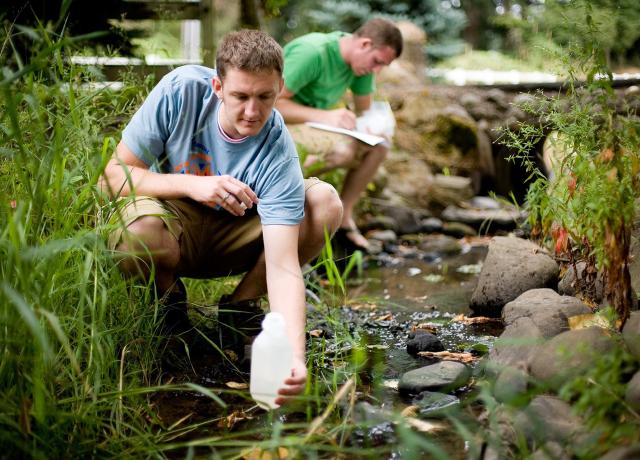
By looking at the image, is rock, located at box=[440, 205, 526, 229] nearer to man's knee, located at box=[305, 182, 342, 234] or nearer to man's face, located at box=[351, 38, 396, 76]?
man's face, located at box=[351, 38, 396, 76]

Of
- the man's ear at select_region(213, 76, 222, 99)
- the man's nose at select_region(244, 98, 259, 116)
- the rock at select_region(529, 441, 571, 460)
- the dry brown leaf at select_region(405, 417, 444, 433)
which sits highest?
the man's ear at select_region(213, 76, 222, 99)

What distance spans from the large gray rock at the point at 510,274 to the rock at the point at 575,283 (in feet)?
0.37

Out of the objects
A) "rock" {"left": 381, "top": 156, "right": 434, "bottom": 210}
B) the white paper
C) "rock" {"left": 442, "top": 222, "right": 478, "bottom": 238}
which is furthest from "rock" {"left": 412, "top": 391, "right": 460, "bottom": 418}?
"rock" {"left": 381, "top": 156, "right": 434, "bottom": 210}

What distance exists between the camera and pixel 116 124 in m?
3.75

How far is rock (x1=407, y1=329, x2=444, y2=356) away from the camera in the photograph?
2.87m

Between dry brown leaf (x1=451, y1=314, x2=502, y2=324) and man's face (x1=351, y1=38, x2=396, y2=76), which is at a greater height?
man's face (x1=351, y1=38, x2=396, y2=76)

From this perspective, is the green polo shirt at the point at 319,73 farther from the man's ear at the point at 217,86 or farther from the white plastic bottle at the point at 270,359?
Answer: the white plastic bottle at the point at 270,359

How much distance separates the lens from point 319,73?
4836 mm

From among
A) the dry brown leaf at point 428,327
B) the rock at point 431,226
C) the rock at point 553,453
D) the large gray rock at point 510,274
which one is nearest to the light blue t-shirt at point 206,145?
the dry brown leaf at point 428,327

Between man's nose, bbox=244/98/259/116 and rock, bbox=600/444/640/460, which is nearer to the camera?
rock, bbox=600/444/640/460

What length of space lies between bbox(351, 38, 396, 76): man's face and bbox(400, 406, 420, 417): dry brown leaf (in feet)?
10.3

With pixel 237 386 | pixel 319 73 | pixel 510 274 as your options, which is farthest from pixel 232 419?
pixel 319 73

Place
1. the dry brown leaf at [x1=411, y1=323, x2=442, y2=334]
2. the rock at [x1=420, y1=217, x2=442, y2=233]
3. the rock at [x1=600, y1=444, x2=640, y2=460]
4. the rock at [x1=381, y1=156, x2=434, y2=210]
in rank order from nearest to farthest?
the rock at [x1=600, y1=444, x2=640, y2=460] < the dry brown leaf at [x1=411, y1=323, x2=442, y2=334] < the rock at [x1=420, y1=217, x2=442, y2=233] < the rock at [x1=381, y1=156, x2=434, y2=210]

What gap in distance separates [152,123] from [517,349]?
1.55 meters
